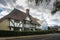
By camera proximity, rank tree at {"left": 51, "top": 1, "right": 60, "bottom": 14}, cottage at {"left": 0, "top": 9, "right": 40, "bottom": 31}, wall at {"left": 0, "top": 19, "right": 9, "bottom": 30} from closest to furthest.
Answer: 1. tree at {"left": 51, "top": 1, "right": 60, "bottom": 14}
2. wall at {"left": 0, "top": 19, "right": 9, "bottom": 30}
3. cottage at {"left": 0, "top": 9, "right": 40, "bottom": 31}

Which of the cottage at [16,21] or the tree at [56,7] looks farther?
the cottage at [16,21]

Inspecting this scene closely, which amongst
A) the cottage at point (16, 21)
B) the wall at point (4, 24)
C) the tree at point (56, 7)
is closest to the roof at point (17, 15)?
the cottage at point (16, 21)

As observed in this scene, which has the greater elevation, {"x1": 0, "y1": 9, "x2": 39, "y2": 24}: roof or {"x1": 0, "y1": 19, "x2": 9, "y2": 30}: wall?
{"x1": 0, "y1": 9, "x2": 39, "y2": 24}: roof

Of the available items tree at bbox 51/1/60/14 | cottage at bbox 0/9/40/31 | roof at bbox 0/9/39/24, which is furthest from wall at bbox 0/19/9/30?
tree at bbox 51/1/60/14

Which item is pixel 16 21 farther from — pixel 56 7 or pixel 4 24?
pixel 56 7

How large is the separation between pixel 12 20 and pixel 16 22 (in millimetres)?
1664

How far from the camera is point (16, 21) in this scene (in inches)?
1656

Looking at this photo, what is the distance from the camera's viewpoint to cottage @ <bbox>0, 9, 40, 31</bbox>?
38981 millimetres

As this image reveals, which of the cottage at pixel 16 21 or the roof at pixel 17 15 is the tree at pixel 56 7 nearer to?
the cottage at pixel 16 21

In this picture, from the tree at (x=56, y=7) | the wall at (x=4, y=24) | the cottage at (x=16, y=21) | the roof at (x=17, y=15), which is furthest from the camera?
the roof at (x=17, y=15)

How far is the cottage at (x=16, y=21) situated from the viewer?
3898 cm

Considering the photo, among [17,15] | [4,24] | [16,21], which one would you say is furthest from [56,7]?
[17,15]

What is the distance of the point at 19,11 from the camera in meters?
45.3

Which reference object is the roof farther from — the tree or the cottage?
the tree
